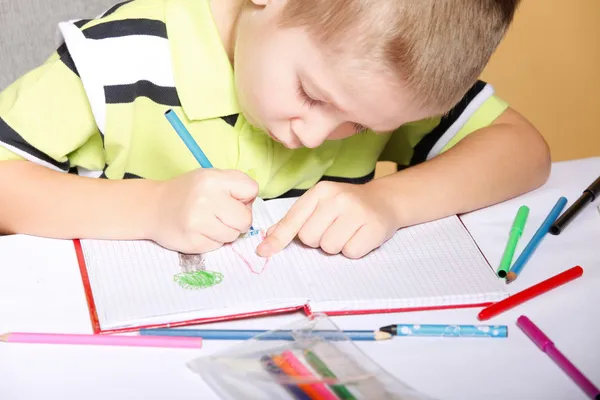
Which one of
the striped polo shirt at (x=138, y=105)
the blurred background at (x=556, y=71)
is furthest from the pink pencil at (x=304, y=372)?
the blurred background at (x=556, y=71)

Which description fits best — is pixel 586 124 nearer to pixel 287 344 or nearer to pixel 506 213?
pixel 506 213

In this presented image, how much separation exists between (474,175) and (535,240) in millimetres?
128

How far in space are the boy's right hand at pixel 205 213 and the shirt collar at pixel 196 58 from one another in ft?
0.47

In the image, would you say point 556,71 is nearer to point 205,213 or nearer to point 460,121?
point 460,121

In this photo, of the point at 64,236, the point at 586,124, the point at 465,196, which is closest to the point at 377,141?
the point at 465,196

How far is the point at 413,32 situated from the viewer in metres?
0.75

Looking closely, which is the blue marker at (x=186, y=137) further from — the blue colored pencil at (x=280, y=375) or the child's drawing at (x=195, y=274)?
the blue colored pencil at (x=280, y=375)

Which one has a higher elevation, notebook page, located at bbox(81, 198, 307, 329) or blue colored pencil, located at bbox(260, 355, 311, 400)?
blue colored pencil, located at bbox(260, 355, 311, 400)

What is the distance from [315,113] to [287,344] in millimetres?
238

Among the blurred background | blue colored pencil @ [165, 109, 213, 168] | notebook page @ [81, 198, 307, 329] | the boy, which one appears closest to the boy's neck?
the boy

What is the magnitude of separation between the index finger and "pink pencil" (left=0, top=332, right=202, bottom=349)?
142 mm

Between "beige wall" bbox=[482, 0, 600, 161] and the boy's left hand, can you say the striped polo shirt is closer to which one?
the boy's left hand

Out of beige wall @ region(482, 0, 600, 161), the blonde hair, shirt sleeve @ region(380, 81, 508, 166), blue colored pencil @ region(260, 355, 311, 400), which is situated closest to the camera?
blue colored pencil @ region(260, 355, 311, 400)

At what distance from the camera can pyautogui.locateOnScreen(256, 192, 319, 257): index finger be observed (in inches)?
32.0
